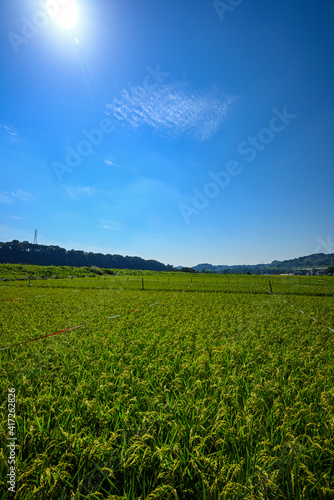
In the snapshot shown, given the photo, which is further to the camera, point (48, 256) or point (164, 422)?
point (48, 256)

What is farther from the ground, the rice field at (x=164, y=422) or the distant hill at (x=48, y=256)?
the distant hill at (x=48, y=256)

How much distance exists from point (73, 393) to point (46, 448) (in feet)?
3.12

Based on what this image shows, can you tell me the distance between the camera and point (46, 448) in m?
2.28

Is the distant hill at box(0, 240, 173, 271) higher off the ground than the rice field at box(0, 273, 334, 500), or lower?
higher

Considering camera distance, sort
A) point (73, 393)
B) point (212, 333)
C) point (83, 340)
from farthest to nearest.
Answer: point (212, 333) < point (83, 340) < point (73, 393)

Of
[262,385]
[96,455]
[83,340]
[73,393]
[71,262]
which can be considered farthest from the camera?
[71,262]

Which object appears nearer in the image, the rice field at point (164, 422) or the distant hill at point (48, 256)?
the rice field at point (164, 422)

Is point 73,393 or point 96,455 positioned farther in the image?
point 73,393

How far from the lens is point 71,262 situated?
15275 centimetres

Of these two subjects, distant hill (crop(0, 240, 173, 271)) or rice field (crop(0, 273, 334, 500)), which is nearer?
rice field (crop(0, 273, 334, 500))

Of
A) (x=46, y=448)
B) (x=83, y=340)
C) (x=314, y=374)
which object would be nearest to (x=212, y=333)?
(x=314, y=374)

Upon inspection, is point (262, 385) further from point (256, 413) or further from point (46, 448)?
point (46, 448)

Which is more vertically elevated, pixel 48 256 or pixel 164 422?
pixel 48 256

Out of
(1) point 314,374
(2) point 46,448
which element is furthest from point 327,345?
→ (2) point 46,448
